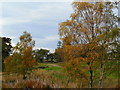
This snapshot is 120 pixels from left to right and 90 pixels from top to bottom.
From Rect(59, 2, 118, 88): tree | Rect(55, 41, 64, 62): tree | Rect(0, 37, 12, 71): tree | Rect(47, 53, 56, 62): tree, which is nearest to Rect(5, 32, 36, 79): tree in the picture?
Rect(0, 37, 12, 71): tree

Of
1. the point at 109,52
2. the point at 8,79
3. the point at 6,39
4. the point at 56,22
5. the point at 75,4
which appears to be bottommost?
the point at 8,79

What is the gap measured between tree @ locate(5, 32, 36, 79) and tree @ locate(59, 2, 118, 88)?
0.81m

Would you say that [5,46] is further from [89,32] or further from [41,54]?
[89,32]

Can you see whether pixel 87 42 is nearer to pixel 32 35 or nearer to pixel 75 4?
pixel 75 4

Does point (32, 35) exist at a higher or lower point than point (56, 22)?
lower

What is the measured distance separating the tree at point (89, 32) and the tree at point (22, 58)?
0.81 meters

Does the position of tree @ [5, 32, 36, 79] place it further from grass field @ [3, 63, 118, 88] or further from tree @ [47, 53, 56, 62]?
tree @ [47, 53, 56, 62]

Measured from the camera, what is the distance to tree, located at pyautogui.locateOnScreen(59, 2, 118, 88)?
4.36 meters

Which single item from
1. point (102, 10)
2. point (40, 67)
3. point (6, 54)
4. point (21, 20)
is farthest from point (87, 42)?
point (6, 54)

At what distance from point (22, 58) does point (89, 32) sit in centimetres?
171

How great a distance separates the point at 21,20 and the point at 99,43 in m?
1.93

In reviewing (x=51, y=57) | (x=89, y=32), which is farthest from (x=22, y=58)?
(x=89, y=32)

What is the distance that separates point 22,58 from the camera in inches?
174

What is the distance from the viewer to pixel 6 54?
4414 mm
